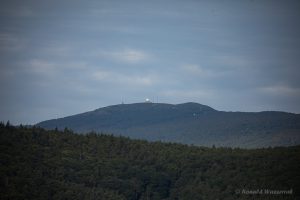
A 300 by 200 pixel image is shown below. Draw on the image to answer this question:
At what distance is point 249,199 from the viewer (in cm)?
19525

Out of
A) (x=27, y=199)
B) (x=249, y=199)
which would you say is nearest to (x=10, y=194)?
(x=27, y=199)

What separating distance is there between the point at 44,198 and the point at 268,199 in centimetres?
4356

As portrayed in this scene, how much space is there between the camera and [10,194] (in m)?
190

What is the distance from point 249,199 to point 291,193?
799 centimetres

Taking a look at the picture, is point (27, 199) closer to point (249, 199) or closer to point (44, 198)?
point (44, 198)

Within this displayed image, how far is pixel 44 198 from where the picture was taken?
199 m

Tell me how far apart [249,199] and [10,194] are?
44896 mm

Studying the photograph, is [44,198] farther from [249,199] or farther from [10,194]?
[249,199]

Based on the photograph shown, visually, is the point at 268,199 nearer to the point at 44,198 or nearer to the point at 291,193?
the point at 291,193

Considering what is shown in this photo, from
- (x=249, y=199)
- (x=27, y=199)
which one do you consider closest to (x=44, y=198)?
(x=27, y=199)

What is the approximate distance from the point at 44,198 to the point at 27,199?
22.5 feet

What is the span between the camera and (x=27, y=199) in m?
193

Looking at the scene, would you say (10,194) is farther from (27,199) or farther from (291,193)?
(291,193)

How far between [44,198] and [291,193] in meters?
47.3
